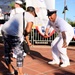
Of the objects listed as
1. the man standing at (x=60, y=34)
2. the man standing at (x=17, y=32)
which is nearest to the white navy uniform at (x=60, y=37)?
the man standing at (x=60, y=34)

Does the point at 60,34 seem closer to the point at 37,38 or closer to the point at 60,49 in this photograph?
the point at 60,49

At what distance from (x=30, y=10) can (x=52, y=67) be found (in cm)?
208

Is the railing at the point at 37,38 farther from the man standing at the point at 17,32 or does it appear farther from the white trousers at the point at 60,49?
the man standing at the point at 17,32

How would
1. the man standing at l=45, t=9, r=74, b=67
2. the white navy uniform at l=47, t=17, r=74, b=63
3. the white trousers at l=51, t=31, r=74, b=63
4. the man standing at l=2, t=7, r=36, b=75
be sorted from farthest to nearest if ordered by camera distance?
the white trousers at l=51, t=31, r=74, b=63 < the white navy uniform at l=47, t=17, r=74, b=63 < the man standing at l=45, t=9, r=74, b=67 < the man standing at l=2, t=7, r=36, b=75

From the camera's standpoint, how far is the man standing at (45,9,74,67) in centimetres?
576

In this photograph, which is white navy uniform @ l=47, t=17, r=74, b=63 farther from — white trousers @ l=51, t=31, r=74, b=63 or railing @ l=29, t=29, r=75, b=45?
railing @ l=29, t=29, r=75, b=45

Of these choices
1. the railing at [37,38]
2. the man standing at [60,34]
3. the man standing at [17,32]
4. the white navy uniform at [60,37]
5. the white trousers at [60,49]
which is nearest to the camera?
the man standing at [17,32]

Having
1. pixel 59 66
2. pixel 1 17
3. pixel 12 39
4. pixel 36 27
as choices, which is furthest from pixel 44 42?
pixel 12 39

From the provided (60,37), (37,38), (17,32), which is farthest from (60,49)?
(37,38)

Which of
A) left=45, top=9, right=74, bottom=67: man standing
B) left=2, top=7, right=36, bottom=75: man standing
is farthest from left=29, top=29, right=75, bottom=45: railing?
left=2, top=7, right=36, bottom=75: man standing

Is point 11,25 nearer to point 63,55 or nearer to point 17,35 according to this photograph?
point 17,35

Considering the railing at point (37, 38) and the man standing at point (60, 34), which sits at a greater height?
the man standing at point (60, 34)

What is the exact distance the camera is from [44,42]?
11.3 metres

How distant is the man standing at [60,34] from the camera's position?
5758 millimetres
